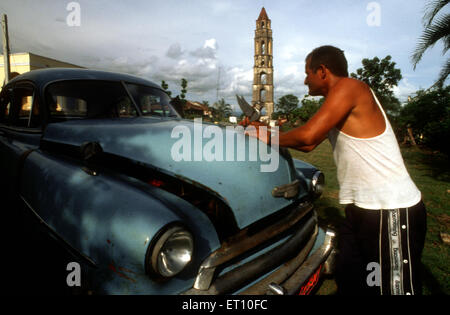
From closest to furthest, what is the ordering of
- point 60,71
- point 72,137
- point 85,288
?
point 85,288, point 72,137, point 60,71

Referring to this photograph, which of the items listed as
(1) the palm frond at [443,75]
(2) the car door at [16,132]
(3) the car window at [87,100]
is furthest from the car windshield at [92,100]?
(1) the palm frond at [443,75]

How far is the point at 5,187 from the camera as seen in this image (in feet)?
7.80

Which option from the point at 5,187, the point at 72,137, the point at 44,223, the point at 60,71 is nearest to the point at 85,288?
the point at 44,223

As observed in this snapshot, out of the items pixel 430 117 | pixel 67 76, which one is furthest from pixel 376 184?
pixel 430 117

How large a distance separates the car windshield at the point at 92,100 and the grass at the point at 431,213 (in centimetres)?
279

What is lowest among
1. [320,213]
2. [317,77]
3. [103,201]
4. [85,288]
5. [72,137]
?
[320,213]

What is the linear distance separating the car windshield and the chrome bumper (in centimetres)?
201

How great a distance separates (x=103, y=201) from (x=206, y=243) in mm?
605

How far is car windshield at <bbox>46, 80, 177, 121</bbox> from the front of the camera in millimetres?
2494

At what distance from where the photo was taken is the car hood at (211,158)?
4.93 ft

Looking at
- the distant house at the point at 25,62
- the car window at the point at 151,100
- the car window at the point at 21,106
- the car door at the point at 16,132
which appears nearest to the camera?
the car door at the point at 16,132

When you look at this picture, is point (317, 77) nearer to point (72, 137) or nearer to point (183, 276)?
point (183, 276)

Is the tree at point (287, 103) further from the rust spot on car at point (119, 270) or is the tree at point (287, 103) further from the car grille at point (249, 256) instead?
the rust spot on car at point (119, 270)

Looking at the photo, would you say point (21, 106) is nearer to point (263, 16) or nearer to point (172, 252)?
point (172, 252)
